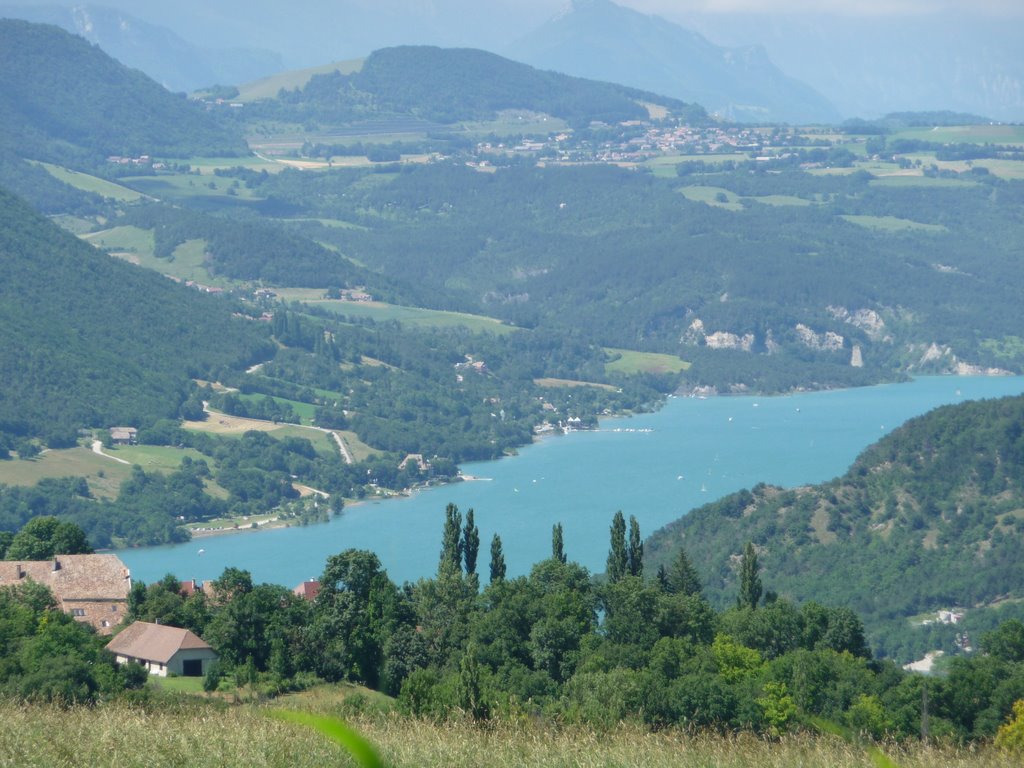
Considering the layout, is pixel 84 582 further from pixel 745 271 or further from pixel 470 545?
pixel 745 271

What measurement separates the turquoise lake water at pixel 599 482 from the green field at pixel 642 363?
526cm

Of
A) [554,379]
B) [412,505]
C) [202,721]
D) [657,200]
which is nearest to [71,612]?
[202,721]

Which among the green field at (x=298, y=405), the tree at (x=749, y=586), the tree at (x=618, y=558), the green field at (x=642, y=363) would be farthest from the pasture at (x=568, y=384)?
the tree at (x=749, y=586)

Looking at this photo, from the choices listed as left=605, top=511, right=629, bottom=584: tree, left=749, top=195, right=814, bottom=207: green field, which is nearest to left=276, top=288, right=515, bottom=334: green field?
left=749, top=195, right=814, bottom=207: green field

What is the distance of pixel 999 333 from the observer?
15600 centimetres

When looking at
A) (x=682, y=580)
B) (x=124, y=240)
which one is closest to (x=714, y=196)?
(x=124, y=240)

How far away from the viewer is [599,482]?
93.4 metres

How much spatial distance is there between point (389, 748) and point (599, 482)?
79507 mm

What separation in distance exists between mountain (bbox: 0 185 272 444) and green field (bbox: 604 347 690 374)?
28.0 metres

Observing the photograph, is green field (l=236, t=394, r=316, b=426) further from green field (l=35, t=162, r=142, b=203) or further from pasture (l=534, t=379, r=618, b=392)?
green field (l=35, t=162, r=142, b=203)

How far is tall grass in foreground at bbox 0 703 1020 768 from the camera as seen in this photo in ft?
44.0

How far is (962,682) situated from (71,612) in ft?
59.4

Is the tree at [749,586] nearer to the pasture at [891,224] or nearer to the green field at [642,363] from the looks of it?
the green field at [642,363]

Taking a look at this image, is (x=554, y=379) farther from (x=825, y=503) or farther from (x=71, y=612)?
(x=71, y=612)
